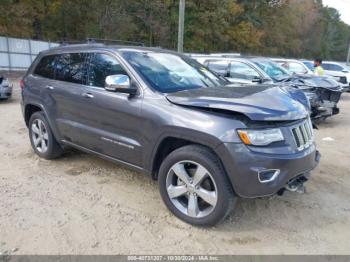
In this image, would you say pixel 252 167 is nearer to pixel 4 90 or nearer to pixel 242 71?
pixel 242 71

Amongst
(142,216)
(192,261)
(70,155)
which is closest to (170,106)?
(142,216)

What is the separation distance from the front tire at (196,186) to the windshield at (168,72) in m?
0.85

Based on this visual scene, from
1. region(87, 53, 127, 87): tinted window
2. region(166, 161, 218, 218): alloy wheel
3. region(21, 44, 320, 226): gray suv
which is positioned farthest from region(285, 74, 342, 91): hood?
region(166, 161, 218, 218): alloy wheel

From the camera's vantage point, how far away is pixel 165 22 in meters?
37.2

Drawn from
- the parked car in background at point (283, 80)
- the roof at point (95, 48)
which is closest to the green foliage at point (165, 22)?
the parked car in background at point (283, 80)

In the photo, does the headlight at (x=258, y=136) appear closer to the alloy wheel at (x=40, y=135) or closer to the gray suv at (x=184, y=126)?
the gray suv at (x=184, y=126)

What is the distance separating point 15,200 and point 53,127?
135cm

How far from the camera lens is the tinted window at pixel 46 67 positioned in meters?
5.21

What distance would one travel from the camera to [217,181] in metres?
3.26

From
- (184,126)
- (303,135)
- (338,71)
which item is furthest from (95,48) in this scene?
(338,71)

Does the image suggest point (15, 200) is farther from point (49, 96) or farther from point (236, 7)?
point (236, 7)

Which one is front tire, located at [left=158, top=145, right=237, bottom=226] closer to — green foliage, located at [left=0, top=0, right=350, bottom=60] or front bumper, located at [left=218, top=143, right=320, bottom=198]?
front bumper, located at [left=218, top=143, right=320, bottom=198]

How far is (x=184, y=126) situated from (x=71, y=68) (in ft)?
7.41

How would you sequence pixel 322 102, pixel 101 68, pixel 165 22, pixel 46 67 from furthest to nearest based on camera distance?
pixel 165 22, pixel 322 102, pixel 46 67, pixel 101 68
